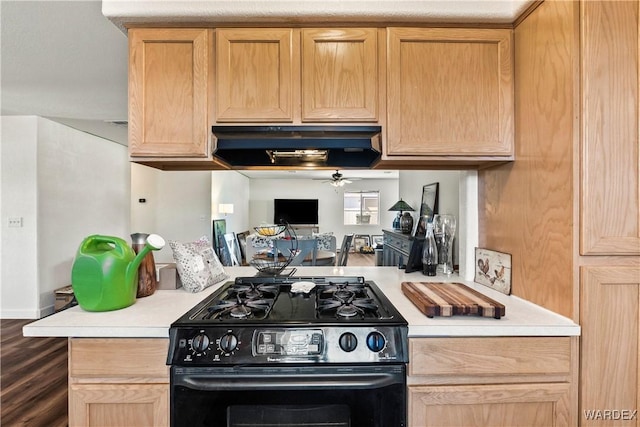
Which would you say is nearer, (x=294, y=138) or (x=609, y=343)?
(x=609, y=343)

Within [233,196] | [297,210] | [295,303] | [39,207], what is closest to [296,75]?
[295,303]

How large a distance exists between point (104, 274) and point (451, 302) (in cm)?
130

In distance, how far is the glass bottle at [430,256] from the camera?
166cm

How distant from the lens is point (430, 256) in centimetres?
166

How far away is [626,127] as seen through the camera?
1.00 metres

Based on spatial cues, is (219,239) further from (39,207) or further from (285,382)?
(285,382)

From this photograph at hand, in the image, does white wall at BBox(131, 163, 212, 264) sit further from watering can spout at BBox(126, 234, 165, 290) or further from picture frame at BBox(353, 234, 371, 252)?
watering can spout at BBox(126, 234, 165, 290)

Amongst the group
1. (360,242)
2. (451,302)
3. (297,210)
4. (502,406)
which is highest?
(297,210)

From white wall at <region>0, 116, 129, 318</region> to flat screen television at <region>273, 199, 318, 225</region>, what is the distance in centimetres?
508

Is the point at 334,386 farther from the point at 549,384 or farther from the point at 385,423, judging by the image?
the point at 549,384

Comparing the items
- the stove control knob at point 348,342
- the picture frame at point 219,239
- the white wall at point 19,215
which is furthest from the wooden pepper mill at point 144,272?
the picture frame at point 219,239

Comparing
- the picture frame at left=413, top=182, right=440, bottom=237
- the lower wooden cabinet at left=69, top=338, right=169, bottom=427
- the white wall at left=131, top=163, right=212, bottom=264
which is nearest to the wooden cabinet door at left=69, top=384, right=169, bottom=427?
the lower wooden cabinet at left=69, top=338, right=169, bottom=427

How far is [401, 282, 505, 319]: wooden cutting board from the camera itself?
105 centimetres

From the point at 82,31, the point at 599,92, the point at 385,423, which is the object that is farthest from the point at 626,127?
the point at 82,31
